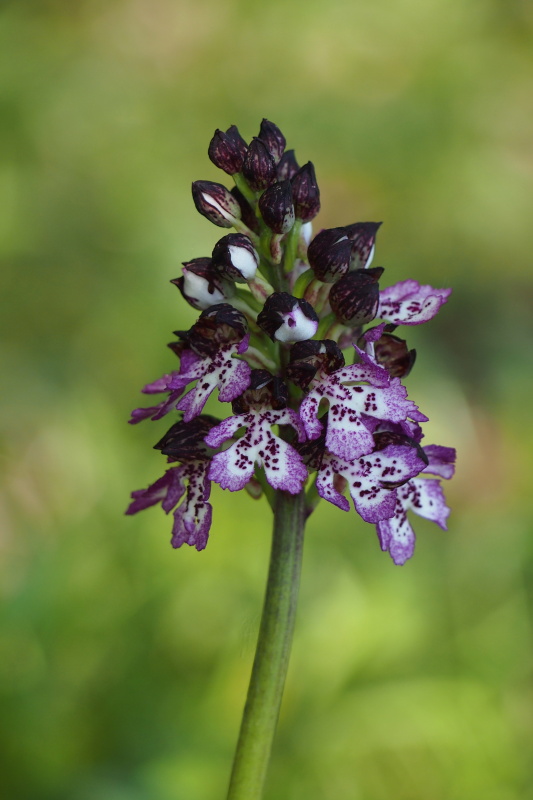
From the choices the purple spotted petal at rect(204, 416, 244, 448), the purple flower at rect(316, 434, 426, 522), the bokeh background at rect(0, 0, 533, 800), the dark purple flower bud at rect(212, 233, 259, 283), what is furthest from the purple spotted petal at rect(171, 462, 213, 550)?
the bokeh background at rect(0, 0, 533, 800)

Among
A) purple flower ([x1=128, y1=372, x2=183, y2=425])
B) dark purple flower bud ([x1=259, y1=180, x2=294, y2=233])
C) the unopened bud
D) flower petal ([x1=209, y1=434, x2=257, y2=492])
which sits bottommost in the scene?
flower petal ([x1=209, y1=434, x2=257, y2=492])

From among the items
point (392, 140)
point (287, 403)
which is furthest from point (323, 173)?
point (287, 403)

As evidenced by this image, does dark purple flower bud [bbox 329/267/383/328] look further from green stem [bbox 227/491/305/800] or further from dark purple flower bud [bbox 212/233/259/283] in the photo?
green stem [bbox 227/491/305/800]

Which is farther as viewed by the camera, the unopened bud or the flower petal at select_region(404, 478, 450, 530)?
the flower petal at select_region(404, 478, 450, 530)

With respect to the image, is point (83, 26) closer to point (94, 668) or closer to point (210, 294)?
point (94, 668)

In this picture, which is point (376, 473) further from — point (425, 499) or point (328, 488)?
point (425, 499)

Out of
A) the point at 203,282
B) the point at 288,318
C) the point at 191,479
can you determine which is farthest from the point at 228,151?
the point at 191,479

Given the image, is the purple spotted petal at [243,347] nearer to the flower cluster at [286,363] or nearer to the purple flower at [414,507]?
the flower cluster at [286,363]
